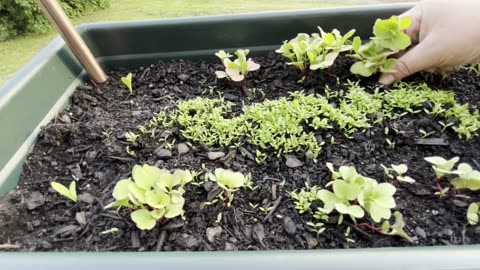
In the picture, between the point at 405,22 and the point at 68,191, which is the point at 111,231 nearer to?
the point at 68,191

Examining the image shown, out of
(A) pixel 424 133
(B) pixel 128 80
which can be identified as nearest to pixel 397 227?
(A) pixel 424 133

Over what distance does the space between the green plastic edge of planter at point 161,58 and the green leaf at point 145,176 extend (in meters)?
0.20

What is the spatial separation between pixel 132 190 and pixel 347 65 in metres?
0.70

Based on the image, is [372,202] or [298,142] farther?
[298,142]

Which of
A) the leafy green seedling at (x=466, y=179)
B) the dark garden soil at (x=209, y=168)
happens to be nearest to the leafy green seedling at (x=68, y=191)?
the dark garden soil at (x=209, y=168)

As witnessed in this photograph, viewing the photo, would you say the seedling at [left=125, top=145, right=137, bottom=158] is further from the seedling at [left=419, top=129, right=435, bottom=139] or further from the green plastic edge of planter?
the seedling at [left=419, top=129, right=435, bottom=139]

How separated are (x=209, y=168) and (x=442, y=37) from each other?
0.63 m

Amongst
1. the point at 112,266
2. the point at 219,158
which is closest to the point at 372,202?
the point at 219,158

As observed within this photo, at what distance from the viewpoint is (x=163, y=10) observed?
1.70 meters

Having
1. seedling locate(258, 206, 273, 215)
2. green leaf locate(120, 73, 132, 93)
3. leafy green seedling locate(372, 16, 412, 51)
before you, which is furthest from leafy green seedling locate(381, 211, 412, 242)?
green leaf locate(120, 73, 132, 93)

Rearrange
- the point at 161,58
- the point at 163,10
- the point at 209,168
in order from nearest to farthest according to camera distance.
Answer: the point at 209,168 → the point at 161,58 → the point at 163,10

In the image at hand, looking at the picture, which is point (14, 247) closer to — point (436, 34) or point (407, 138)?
point (407, 138)

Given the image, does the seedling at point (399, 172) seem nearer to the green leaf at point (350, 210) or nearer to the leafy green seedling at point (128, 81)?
the green leaf at point (350, 210)

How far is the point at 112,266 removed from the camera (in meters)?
0.44
